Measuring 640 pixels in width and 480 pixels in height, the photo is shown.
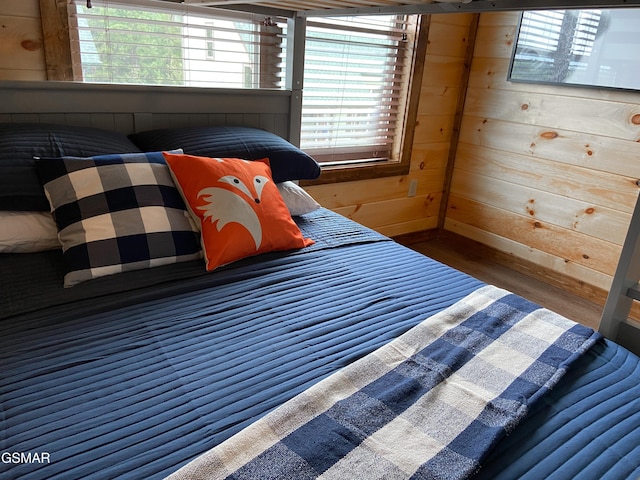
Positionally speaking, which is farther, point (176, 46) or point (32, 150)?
point (176, 46)

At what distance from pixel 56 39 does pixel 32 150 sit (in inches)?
22.5

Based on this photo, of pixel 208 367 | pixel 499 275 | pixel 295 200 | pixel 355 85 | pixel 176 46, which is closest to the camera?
pixel 208 367

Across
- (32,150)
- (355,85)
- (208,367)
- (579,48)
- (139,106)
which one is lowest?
(208,367)

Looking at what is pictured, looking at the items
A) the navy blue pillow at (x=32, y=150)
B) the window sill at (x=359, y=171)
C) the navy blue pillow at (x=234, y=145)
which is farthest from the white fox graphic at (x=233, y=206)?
the window sill at (x=359, y=171)

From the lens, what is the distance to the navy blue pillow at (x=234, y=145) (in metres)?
1.72

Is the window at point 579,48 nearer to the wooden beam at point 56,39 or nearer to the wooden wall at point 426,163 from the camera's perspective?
the wooden wall at point 426,163

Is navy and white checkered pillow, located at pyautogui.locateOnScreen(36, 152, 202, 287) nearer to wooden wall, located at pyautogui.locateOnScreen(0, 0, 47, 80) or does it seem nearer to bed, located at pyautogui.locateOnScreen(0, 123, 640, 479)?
bed, located at pyautogui.locateOnScreen(0, 123, 640, 479)

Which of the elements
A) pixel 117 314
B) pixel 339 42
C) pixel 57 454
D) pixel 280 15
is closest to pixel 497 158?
pixel 339 42

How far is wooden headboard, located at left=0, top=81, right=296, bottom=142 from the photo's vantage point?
164cm

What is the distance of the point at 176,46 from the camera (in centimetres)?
205

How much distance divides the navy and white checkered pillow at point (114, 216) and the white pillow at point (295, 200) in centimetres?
46

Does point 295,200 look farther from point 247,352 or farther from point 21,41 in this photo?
point 21,41

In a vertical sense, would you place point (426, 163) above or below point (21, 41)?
below

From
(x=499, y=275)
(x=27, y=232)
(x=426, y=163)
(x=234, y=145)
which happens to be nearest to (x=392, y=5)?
(x=234, y=145)
